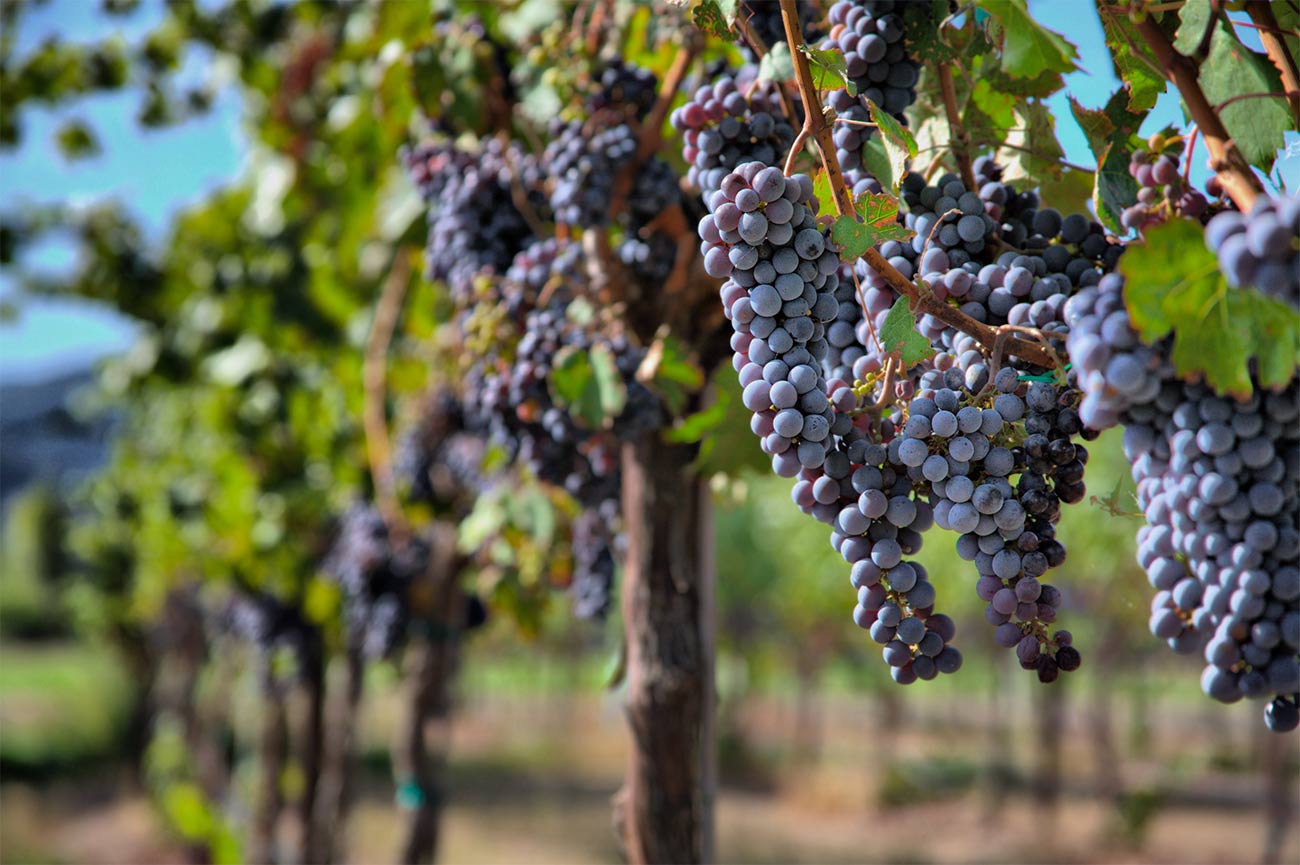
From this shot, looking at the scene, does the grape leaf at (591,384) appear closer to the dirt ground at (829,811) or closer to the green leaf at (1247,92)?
the green leaf at (1247,92)

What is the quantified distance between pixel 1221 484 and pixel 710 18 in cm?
69

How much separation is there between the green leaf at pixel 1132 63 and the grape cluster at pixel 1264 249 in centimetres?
32

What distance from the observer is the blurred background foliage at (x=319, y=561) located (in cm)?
370

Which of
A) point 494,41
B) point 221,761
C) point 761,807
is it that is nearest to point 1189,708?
point 761,807

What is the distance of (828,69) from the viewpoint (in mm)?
989

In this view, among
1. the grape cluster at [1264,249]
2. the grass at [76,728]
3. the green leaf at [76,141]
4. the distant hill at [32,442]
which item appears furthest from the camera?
the distant hill at [32,442]

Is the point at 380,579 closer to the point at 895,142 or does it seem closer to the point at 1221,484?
the point at 895,142

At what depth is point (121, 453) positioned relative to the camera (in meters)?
7.77

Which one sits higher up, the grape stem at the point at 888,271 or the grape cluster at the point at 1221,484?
the grape stem at the point at 888,271

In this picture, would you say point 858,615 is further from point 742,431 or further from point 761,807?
point 761,807

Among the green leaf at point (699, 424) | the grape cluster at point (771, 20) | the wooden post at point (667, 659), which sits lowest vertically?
the wooden post at point (667, 659)

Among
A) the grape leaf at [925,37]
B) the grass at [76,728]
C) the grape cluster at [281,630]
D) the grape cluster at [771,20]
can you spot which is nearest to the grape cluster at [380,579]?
the grape cluster at [281,630]

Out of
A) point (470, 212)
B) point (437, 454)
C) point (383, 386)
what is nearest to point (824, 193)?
point (470, 212)

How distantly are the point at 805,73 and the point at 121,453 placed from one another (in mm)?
8017
